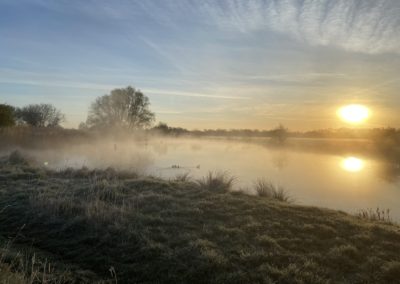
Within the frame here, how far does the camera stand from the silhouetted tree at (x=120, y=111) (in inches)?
2114

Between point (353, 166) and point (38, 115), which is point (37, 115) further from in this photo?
point (353, 166)

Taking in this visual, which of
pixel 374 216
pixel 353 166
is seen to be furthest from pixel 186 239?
pixel 353 166

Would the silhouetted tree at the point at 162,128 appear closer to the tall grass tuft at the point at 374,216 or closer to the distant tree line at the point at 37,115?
the distant tree line at the point at 37,115

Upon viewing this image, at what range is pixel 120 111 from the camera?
2163 inches

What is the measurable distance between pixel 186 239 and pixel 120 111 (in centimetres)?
4938

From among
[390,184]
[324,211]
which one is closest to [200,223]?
[324,211]

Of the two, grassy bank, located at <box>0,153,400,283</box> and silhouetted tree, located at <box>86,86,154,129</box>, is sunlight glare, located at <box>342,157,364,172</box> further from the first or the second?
silhouetted tree, located at <box>86,86,154,129</box>

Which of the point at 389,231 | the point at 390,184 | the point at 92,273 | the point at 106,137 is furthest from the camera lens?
the point at 106,137

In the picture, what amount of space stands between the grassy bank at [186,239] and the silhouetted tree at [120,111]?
4333 cm

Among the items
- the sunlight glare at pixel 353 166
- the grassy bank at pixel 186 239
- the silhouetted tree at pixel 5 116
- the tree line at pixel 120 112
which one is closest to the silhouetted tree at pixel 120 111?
the tree line at pixel 120 112

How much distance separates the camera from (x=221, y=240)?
7.30 m

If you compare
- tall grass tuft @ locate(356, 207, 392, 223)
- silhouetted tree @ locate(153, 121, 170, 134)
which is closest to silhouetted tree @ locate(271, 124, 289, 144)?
silhouetted tree @ locate(153, 121, 170, 134)

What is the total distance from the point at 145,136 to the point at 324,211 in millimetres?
53628

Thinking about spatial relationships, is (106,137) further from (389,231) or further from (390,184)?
(389,231)
